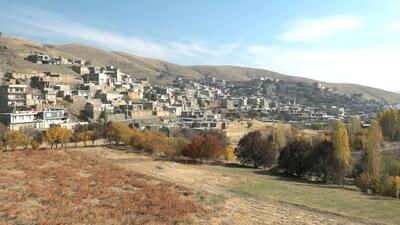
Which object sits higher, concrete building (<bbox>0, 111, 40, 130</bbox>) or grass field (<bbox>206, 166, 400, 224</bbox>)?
concrete building (<bbox>0, 111, 40, 130</bbox>)

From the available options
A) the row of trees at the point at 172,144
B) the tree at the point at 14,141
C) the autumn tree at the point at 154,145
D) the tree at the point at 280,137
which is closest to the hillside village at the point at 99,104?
the row of trees at the point at 172,144

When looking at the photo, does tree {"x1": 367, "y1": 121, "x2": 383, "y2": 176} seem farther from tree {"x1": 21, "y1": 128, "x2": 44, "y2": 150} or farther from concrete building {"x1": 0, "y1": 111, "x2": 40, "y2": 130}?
concrete building {"x1": 0, "y1": 111, "x2": 40, "y2": 130}

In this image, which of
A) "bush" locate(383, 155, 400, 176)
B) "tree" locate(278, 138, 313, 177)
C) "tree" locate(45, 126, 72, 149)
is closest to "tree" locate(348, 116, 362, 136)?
"bush" locate(383, 155, 400, 176)

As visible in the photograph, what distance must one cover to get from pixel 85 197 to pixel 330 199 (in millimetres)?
19676

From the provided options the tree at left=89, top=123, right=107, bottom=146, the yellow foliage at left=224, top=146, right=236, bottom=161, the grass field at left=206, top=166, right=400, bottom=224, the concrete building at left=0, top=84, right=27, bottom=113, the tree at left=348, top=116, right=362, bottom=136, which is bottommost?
the yellow foliage at left=224, top=146, right=236, bottom=161

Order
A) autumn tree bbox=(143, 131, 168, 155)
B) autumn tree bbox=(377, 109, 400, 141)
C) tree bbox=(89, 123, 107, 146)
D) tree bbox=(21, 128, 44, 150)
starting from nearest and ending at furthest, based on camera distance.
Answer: autumn tree bbox=(143, 131, 168, 155), tree bbox=(21, 128, 44, 150), tree bbox=(89, 123, 107, 146), autumn tree bbox=(377, 109, 400, 141)

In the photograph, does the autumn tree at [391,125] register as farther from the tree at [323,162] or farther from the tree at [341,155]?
the tree at [323,162]

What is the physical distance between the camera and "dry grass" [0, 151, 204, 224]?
1878 centimetres

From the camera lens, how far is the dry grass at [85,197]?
18.8m

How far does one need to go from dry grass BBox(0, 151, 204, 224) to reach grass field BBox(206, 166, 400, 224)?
8.63 m

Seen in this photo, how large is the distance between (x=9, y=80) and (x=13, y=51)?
2062 inches

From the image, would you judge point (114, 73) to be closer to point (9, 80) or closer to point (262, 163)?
point (9, 80)

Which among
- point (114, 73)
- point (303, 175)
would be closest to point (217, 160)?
point (303, 175)

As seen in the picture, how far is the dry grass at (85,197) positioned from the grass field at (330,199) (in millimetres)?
8628
